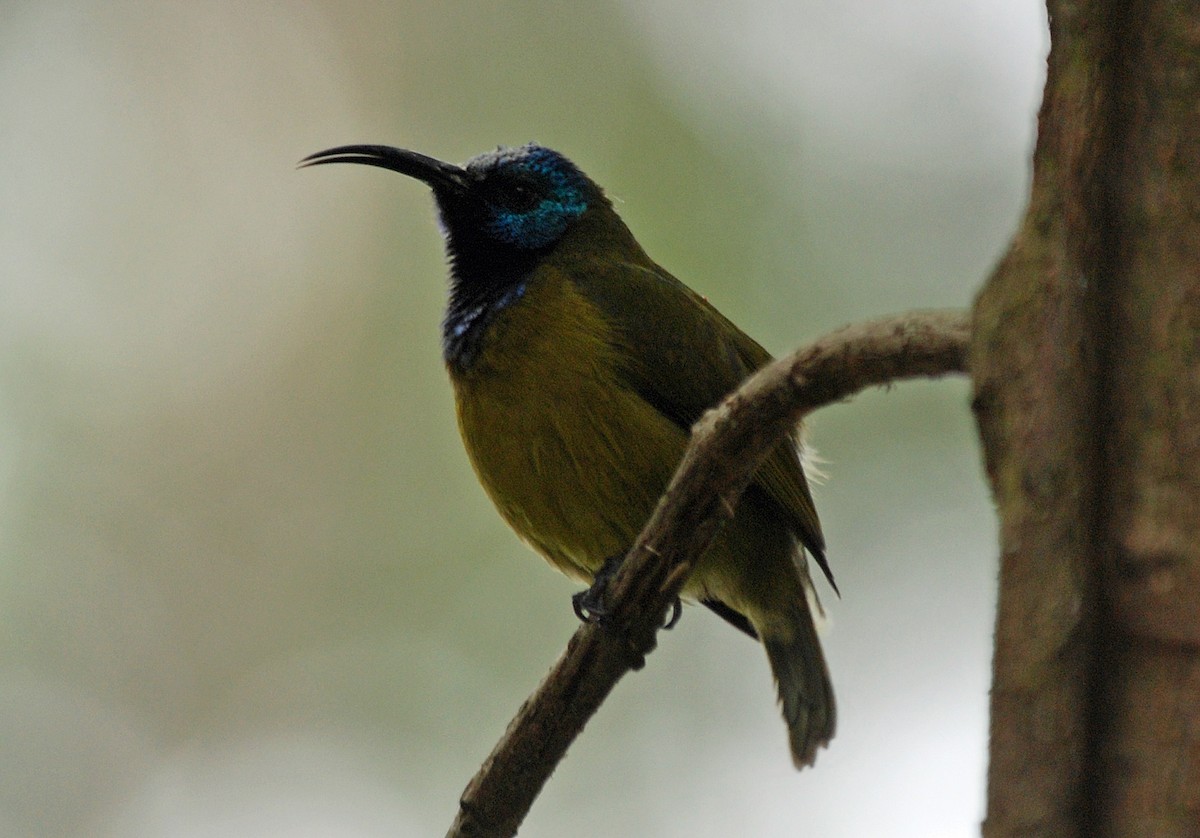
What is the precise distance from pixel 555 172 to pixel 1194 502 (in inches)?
153

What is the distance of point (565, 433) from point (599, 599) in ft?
3.57

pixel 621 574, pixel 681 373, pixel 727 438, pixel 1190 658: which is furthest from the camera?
pixel 681 373

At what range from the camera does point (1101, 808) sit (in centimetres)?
113

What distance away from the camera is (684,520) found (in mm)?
2357

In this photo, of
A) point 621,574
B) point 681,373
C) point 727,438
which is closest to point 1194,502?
point 727,438

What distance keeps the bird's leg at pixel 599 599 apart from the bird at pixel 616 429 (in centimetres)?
2

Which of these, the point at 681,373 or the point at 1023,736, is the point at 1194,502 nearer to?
the point at 1023,736

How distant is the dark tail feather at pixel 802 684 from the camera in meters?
4.07

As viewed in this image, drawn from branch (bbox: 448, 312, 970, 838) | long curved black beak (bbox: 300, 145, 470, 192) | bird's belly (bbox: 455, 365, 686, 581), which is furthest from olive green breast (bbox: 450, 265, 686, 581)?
branch (bbox: 448, 312, 970, 838)

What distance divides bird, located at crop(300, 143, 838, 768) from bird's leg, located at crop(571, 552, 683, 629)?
0.02 metres

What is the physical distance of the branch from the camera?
5.88 feet

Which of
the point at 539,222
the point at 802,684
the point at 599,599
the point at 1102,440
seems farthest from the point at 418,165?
the point at 1102,440

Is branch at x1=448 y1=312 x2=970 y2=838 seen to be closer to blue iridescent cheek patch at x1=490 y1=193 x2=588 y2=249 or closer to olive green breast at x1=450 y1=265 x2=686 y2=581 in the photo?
olive green breast at x1=450 y1=265 x2=686 y2=581

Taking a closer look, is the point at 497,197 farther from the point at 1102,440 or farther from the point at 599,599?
the point at 1102,440
